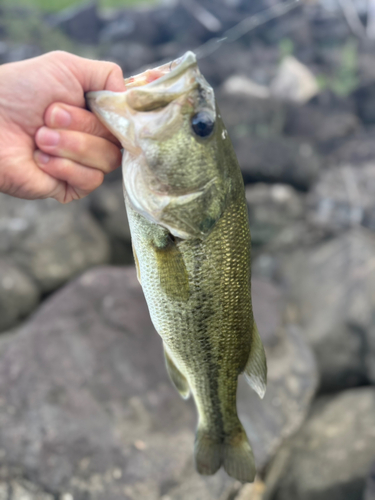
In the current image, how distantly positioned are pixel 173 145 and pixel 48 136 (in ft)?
1.69

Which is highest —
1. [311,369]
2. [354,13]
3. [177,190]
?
[177,190]

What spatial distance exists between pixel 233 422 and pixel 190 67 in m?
1.42

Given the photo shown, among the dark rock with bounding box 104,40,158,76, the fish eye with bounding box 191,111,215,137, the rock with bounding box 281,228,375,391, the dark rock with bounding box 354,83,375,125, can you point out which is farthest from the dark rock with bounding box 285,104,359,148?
the fish eye with bounding box 191,111,215,137

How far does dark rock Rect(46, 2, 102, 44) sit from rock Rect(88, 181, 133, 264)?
12.7 feet

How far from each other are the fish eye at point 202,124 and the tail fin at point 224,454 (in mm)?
1278

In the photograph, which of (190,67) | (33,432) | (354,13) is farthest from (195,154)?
(354,13)

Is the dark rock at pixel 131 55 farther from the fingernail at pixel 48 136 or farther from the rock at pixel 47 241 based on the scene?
the fingernail at pixel 48 136

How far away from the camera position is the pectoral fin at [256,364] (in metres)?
1.42

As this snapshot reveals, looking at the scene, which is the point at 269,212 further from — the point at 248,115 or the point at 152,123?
the point at 152,123

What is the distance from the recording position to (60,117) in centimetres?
129

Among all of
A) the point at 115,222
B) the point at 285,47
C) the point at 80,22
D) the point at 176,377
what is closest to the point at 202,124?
the point at 176,377

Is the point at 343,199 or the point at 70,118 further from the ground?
the point at 70,118

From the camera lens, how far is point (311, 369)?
3723 millimetres

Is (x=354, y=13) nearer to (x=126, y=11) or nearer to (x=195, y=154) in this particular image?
(x=126, y=11)
